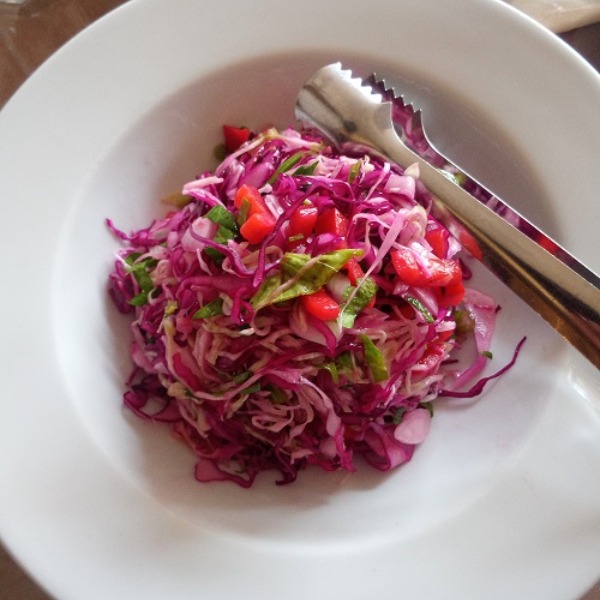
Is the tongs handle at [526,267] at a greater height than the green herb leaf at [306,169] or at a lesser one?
lesser

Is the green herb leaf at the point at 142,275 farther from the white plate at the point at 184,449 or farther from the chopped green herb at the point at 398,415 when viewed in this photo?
the chopped green herb at the point at 398,415

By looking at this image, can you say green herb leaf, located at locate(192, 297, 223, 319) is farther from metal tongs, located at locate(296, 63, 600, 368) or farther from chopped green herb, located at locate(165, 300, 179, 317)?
metal tongs, located at locate(296, 63, 600, 368)

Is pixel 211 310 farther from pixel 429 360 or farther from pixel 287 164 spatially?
pixel 429 360

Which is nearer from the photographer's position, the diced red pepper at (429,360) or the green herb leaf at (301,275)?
the green herb leaf at (301,275)

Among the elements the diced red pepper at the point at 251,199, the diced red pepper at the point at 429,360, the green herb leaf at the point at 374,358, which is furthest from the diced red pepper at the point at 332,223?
the diced red pepper at the point at 429,360

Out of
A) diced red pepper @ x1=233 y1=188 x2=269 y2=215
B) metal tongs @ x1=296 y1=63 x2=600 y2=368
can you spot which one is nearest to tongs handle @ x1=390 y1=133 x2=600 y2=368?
metal tongs @ x1=296 y1=63 x2=600 y2=368

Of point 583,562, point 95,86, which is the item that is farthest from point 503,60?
point 583,562
